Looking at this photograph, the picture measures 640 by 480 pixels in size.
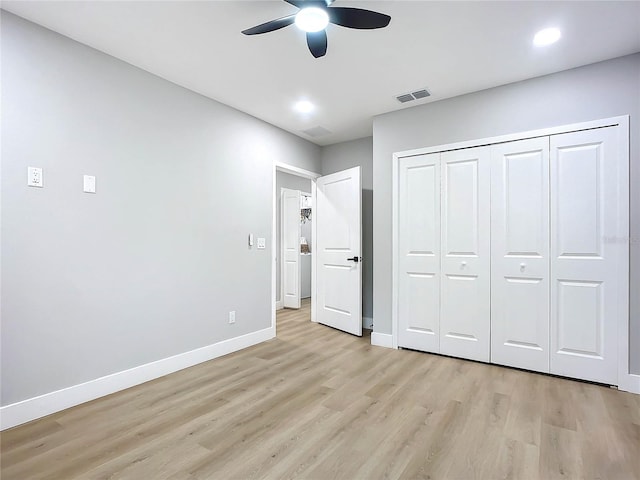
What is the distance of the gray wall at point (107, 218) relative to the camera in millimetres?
2201

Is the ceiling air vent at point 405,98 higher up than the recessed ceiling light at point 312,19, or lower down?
higher up

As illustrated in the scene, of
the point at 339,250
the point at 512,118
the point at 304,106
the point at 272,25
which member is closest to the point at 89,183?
the point at 272,25

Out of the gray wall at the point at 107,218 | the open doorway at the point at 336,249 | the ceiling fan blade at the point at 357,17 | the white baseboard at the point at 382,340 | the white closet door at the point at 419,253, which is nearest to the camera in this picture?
the ceiling fan blade at the point at 357,17

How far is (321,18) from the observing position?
2.00m

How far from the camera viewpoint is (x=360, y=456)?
5.98 feet

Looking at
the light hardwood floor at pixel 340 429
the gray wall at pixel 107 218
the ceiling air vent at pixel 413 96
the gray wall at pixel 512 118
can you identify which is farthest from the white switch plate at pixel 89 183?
the ceiling air vent at pixel 413 96

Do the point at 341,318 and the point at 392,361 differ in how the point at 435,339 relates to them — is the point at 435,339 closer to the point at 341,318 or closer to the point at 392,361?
the point at 392,361

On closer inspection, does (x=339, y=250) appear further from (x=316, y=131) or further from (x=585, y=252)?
(x=585, y=252)

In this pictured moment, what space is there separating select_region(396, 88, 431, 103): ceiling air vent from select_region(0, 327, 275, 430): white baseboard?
3.11 metres

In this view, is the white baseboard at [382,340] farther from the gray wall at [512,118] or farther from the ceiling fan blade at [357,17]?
the ceiling fan blade at [357,17]

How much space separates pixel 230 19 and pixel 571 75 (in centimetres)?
284

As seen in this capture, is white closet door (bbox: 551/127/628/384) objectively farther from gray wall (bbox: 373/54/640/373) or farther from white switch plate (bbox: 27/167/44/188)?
white switch plate (bbox: 27/167/44/188)

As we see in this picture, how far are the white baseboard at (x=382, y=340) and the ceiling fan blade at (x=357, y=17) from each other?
301 centimetres

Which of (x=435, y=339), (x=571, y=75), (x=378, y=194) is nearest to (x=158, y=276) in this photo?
(x=378, y=194)
